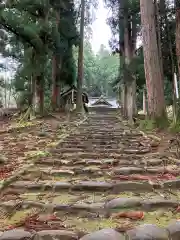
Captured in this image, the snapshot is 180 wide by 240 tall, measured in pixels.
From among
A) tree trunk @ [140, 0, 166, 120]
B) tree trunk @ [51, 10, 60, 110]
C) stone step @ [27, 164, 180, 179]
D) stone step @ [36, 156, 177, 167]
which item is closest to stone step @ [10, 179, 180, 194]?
stone step @ [27, 164, 180, 179]

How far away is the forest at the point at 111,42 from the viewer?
10391mm

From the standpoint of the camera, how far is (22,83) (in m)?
24.1

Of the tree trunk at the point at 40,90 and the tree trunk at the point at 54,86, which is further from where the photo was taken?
the tree trunk at the point at 54,86

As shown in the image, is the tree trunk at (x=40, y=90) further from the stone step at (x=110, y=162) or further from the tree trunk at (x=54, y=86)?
the stone step at (x=110, y=162)

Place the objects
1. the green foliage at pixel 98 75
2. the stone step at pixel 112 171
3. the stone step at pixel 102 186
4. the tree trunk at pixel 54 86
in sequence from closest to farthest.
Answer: the stone step at pixel 102 186, the stone step at pixel 112 171, the tree trunk at pixel 54 86, the green foliage at pixel 98 75

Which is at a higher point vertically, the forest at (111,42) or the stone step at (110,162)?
the forest at (111,42)

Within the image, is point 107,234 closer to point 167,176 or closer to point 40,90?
point 167,176

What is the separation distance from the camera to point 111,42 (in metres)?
20.0

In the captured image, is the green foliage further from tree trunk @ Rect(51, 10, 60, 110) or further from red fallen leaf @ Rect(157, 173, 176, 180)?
red fallen leaf @ Rect(157, 173, 176, 180)

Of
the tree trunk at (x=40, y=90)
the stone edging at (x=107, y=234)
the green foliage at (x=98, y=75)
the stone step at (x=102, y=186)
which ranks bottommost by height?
the stone edging at (x=107, y=234)

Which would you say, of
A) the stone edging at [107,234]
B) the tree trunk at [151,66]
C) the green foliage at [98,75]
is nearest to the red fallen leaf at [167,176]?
the stone edging at [107,234]

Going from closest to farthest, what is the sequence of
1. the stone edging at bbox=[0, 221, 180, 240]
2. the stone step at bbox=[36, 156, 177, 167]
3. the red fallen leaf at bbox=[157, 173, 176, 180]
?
the stone edging at bbox=[0, 221, 180, 240]
the red fallen leaf at bbox=[157, 173, 176, 180]
the stone step at bbox=[36, 156, 177, 167]

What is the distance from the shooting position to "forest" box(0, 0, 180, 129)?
409 inches

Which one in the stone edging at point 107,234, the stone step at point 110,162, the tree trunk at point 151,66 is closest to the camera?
the stone edging at point 107,234
